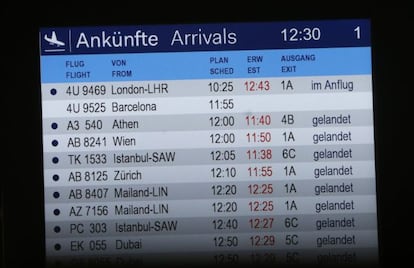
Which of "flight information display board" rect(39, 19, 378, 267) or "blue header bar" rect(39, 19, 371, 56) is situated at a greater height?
"blue header bar" rect(39, 19, 371, 56)

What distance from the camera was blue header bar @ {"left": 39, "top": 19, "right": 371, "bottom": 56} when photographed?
4.64 feet

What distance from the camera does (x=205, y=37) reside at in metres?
1.42

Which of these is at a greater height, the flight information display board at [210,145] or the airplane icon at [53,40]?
the airplane icon at [53,40]

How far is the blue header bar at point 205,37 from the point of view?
1.41 m

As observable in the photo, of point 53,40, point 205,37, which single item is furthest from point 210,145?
point 53,40

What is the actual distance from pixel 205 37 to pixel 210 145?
0.72 feet

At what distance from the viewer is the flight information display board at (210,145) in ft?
4.56

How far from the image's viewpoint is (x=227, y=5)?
4.69 ft

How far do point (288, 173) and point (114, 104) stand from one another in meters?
0.37
